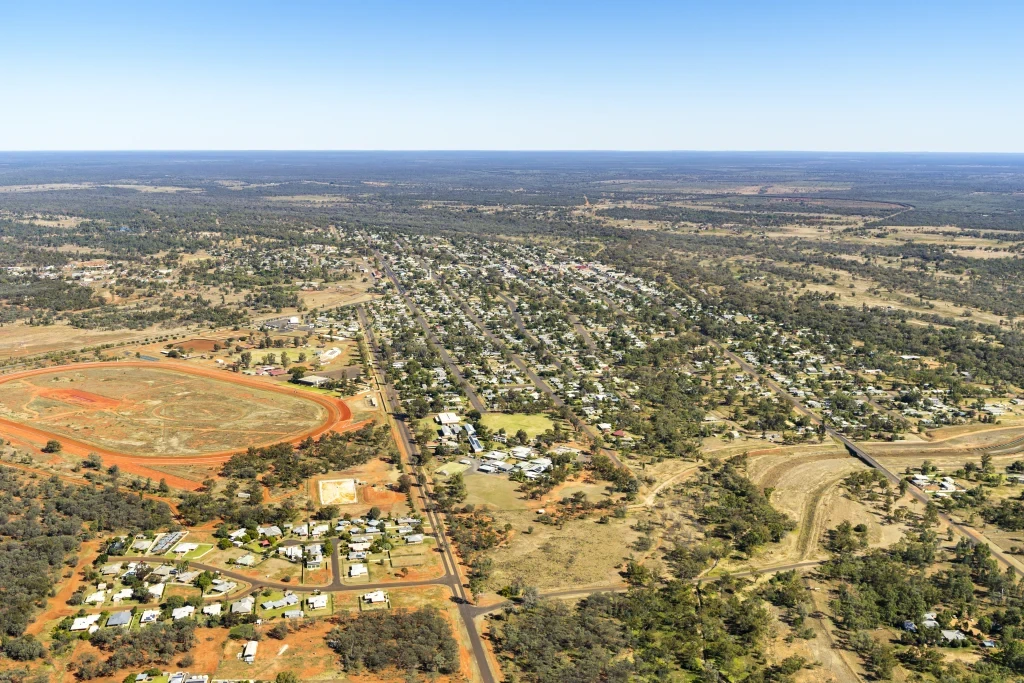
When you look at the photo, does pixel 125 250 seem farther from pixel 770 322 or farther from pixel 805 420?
pixel 805 420

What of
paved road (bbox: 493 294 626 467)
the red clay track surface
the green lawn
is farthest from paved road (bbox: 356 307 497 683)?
paved road (bbox: 493 294 626 467)

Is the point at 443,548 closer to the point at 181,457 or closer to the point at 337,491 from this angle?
the point at 337,491

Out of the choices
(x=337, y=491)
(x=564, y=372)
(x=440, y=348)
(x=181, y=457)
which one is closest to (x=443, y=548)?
(x=337, y=491)

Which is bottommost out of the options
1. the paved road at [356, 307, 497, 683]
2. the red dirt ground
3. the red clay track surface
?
the paved road at [356, 307, 497, 683]

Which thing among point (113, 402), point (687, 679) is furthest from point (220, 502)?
point (687, 679)

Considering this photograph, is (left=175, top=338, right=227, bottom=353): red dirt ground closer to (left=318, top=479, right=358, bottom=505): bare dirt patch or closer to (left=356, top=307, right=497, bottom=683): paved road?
(left=356, top=307, right=497, bottom=683): paved road

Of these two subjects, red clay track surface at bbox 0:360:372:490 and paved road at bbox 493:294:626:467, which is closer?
red clay track surface at bbox 0:360:372:490

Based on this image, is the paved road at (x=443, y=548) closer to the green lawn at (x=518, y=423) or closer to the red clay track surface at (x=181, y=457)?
the red clay track surface at (x=181, y=457)

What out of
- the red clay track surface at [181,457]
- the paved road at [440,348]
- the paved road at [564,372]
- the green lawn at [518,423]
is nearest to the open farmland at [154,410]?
the red clay track surface at [181,457]

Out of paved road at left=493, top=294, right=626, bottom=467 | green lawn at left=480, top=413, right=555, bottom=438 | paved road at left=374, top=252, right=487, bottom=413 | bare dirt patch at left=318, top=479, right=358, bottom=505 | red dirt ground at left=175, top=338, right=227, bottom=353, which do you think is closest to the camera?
bare dirt patch at left=318, top=479, right=358, bottom=505
